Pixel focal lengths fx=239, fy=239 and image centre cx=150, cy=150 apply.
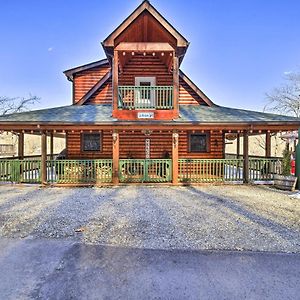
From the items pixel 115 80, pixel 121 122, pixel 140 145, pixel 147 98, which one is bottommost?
pixel 140 145

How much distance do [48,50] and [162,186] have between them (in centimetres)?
2832

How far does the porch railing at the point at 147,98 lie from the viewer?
10784mm

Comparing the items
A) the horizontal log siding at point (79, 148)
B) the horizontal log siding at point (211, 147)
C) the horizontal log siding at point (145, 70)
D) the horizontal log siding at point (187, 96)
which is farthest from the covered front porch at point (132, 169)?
the horizontal log siding at point (145, 70)

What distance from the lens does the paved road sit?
292 cm

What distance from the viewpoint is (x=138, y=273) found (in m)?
3.35

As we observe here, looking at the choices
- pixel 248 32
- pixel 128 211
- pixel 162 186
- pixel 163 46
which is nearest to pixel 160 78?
pixel 163 46

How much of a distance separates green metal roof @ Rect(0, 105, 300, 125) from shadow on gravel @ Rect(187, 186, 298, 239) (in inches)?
136

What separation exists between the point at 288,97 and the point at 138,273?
3977 centimetres

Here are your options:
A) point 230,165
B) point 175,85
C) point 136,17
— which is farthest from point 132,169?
point 136,17

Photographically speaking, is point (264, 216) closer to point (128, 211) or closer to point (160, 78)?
point (128, 211)

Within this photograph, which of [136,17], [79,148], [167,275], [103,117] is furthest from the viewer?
[79,148]

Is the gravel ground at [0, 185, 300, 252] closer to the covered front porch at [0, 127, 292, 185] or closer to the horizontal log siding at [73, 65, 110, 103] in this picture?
the covered front porch at [0, 127, 292, 185]

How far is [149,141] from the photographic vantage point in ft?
43.7

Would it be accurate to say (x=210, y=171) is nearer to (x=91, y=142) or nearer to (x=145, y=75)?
(x=145, y=75)
